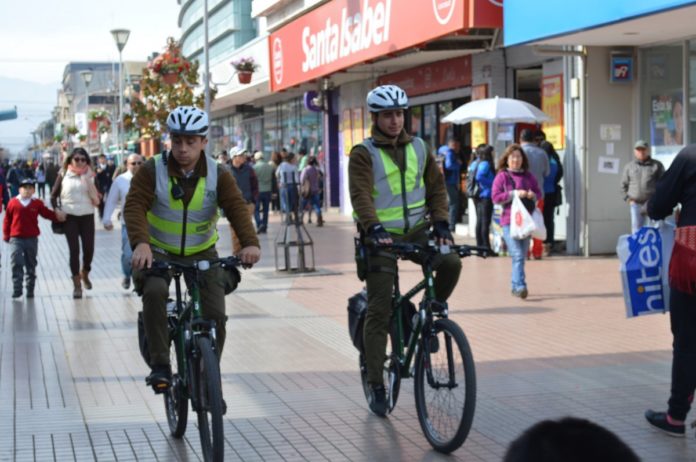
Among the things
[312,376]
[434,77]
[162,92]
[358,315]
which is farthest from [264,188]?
[358,315]

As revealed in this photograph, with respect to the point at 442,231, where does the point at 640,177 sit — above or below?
above

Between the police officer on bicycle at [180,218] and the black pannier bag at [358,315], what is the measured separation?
1.02 metres

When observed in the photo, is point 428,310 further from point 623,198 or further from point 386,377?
point 623,198

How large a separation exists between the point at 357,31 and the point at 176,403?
55.3 ft

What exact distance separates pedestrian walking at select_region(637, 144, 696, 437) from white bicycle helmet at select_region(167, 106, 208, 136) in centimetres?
240

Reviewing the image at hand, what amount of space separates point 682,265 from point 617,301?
609 centimetres

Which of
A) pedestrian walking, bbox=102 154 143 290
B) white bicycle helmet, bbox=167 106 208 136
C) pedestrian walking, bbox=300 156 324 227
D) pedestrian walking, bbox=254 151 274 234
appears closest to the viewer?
white bicycle helmet, bbox=167 106 208 136

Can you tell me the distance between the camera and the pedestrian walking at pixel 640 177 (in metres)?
15.1

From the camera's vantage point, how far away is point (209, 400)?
530 cm

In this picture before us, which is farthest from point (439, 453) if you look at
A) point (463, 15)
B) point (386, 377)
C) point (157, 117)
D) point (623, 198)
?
point (157, 117)

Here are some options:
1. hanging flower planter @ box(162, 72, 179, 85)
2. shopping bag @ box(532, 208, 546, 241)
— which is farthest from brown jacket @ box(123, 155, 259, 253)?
hanging flower planter @ box(162, 72, 179, 85)

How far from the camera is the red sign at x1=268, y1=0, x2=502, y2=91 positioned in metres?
17.2

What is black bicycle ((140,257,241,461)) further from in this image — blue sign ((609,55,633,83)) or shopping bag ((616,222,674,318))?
blue sign ((609,55,633,83))

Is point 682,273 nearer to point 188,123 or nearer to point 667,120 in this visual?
point 188,123
